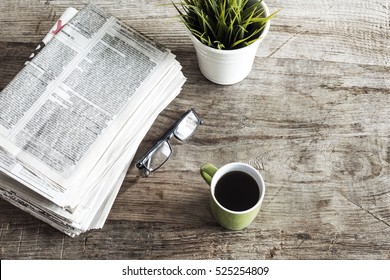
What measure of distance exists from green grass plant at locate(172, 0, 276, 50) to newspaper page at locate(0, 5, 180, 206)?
0.28 feet

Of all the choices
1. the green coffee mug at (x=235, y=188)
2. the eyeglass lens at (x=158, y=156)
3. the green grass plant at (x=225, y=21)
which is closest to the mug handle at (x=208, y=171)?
the green coffee mug at (x=235, y=188)

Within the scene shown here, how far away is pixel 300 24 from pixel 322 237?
0.46 m

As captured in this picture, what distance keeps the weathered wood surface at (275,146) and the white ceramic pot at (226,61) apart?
25mm

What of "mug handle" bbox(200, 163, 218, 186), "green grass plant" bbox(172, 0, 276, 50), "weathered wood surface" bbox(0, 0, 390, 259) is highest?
"green grass plant" bbox(172, 0, 276, 50)

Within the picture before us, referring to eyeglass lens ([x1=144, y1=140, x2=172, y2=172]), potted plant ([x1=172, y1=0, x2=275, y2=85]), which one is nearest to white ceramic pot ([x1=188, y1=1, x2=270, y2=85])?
potted plant ([x1=172, y1=0, x2=275, y2=85])

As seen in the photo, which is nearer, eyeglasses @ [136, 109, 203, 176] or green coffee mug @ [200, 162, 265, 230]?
green coffee mug @ [200, 162, 265, 230]

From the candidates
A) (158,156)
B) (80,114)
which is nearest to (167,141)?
(158,156)

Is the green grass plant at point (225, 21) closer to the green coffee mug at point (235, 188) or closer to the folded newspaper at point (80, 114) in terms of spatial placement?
the folded newspaper at point (80, 114)

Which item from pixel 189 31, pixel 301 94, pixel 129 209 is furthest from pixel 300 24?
pixel 129 209

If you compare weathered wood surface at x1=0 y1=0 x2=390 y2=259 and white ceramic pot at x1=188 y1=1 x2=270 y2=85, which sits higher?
white ceramic pot at x1=188 y1=1 x2=270 y2=85

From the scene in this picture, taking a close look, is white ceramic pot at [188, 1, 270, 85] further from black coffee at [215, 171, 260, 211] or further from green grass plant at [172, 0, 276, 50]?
black coffee at [215, 171, 260, 211]

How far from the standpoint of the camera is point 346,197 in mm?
1044

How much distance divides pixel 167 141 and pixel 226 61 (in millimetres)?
191

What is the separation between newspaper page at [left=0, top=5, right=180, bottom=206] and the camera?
0.98 metres
